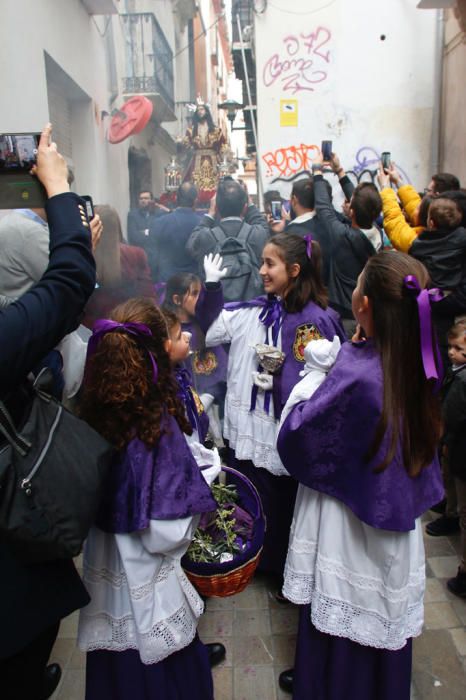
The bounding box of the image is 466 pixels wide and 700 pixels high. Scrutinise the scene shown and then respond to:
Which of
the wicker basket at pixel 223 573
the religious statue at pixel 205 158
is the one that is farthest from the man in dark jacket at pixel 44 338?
the religious statue at pixel 205 158

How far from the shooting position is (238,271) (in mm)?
3996

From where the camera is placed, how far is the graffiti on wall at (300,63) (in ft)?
19.1

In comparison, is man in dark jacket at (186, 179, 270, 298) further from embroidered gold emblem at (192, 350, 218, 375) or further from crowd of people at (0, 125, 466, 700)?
crowd of people at (0, 125, 466, 700)

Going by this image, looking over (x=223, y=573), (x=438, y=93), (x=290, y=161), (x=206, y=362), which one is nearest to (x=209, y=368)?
(x=206, y=362)

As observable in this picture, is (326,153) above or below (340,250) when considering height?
above

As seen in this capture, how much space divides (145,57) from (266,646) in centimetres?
817

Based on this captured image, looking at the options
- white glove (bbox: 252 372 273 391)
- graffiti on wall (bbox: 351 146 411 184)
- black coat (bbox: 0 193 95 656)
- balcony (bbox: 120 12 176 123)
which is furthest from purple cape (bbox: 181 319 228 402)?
balcony (bbox: 120 12 176 123)

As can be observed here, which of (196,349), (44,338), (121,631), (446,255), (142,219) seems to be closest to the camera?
(44,338)

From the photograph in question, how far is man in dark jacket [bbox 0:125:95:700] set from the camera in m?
1.18

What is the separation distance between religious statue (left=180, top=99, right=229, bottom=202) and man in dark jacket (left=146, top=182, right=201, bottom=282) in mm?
2977

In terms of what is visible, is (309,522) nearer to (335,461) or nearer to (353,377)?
(335,461)

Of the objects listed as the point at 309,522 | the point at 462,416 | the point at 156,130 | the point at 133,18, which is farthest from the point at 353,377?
the point at 156,130

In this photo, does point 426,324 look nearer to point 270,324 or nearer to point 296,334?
point 296,334

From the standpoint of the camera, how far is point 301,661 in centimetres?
196
